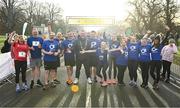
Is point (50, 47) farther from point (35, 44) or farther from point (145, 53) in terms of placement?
point (145, 53)

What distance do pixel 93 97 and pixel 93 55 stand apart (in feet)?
11.5

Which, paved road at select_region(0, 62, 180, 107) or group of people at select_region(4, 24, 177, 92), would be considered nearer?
paved road at select_region(0, 62, 180, 107)

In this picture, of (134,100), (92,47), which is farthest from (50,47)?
(134,100)

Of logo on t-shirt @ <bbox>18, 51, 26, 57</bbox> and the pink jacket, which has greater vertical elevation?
logo on t-shirt @ <bbox>18, 51, 26, 57</bbox>

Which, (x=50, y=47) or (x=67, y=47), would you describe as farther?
(x=67, y=47)

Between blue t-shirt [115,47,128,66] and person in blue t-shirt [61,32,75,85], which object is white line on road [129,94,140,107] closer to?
blue t-shirt [115,47,128,66]

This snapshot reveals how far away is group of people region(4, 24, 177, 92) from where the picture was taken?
49.2 feet

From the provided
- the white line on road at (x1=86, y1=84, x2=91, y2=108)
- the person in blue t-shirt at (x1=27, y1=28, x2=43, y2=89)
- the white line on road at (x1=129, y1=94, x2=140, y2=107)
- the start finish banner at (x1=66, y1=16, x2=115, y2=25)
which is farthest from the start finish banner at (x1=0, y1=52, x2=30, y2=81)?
the start finish banner at (x1=66, y1=16, x2=115, y2=25)

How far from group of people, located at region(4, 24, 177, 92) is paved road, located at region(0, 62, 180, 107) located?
18.3 inches

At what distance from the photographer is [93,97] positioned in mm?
12789

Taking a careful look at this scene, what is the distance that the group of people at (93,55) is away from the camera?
→ 49.2 ft

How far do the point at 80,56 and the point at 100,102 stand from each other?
4.35m

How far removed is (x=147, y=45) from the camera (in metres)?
15.3

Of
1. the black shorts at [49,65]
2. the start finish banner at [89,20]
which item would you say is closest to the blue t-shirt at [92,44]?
the black shorts at [49,65]
